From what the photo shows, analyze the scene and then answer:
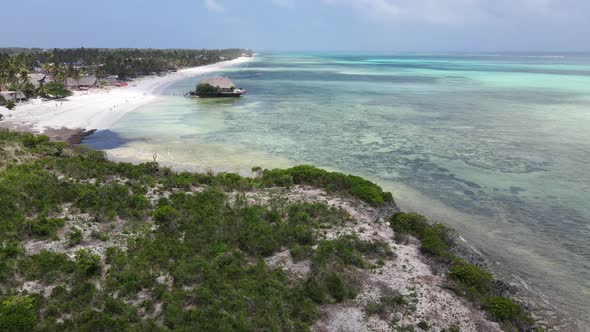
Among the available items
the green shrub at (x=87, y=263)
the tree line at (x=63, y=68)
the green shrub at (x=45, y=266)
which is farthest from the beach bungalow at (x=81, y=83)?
the green shrub at (x=87, y=263)

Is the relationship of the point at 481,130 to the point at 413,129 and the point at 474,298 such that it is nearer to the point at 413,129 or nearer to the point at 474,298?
the point at 413,129

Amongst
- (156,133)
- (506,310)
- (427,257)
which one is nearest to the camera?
(506,310)

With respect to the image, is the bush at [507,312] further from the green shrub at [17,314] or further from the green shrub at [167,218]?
the green shrub at [17,314]

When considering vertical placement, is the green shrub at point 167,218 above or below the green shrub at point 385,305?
above

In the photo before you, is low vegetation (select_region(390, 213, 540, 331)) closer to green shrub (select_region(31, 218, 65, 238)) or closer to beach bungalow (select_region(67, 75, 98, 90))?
green shrub (select_region(31, 218, 65, 238))

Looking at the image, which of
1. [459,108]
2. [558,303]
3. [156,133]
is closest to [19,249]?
[558,303]

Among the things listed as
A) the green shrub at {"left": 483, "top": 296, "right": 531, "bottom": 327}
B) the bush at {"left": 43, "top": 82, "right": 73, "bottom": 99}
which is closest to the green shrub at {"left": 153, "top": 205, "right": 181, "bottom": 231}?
the green shrub at {"left": 483, "top": 296, "right": 531, "bottom": 327}

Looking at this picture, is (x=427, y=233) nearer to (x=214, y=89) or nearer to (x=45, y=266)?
(x=45, y=266)
